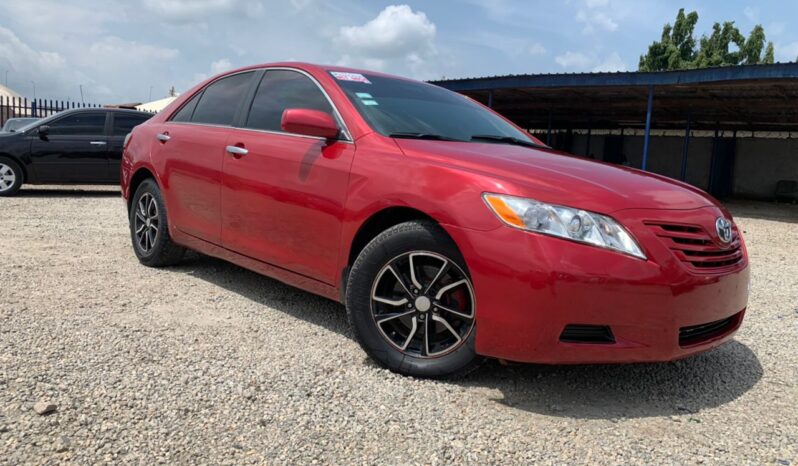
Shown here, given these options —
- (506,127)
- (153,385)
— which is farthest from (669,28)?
(153,385)

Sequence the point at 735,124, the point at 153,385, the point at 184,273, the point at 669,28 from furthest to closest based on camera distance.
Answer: the point at 669,28
the point at 735,124
the point at 184,273
the point at 153,385

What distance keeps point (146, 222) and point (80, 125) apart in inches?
261

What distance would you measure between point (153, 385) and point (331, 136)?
58.7 inches

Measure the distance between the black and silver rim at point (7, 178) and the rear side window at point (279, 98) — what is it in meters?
8.07

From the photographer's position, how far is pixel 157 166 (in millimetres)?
4516

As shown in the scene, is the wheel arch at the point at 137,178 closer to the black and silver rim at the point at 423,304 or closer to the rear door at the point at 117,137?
the black and silver rim at the point at 423,304

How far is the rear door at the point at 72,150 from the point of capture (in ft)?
32.8

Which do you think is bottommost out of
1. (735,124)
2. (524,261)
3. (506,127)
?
(524,261)

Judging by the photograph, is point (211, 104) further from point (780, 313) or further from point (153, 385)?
point (780, 313)

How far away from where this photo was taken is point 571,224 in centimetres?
240

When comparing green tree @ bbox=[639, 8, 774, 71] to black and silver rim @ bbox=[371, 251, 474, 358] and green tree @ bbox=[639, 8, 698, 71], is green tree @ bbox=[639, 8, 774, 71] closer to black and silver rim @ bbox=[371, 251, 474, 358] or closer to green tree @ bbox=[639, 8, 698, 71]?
green tree @ bbox=[639, 8, 698, 71]

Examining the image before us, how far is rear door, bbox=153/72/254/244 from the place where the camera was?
3.96 metres

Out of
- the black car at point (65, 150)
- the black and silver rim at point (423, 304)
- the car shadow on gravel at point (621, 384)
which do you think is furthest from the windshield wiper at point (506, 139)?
the black car at point (65, 150)

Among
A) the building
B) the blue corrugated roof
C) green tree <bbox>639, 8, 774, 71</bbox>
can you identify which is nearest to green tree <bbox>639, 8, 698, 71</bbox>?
green tree <bbox>639, 8, 774, 71</bbox>
